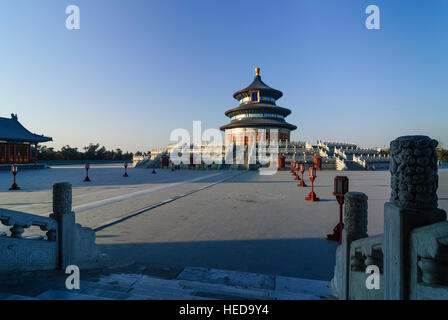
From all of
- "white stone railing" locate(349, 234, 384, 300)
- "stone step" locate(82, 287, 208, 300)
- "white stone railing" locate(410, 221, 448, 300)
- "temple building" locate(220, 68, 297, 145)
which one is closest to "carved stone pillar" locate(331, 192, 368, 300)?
"white stone railing" locate(349, 234, 384, 300)

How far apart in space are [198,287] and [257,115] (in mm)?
37432

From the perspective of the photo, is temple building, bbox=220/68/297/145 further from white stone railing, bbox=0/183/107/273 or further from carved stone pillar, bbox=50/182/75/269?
carved stone pillar, bbox=50/182/75/269

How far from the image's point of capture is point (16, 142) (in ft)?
93.3

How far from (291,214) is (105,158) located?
6226cm

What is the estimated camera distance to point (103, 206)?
277 inches

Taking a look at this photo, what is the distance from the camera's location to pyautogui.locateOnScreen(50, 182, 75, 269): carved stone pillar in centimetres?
270

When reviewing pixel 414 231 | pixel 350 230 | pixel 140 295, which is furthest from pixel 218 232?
pixel 414 231

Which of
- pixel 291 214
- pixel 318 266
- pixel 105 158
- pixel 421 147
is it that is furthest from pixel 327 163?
pixel 105 158

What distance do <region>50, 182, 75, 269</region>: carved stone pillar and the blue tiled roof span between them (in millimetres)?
36014

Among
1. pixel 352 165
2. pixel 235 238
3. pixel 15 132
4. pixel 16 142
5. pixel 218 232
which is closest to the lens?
pixel 235 238

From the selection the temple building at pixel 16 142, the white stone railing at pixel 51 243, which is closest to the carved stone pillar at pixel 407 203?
the white stone railing at pixel 51 243

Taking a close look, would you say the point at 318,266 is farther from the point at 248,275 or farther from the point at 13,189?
the point at 13,189

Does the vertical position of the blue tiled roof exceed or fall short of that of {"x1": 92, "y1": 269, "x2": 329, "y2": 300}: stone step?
it exceeds it

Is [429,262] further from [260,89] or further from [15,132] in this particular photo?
[15,132]
